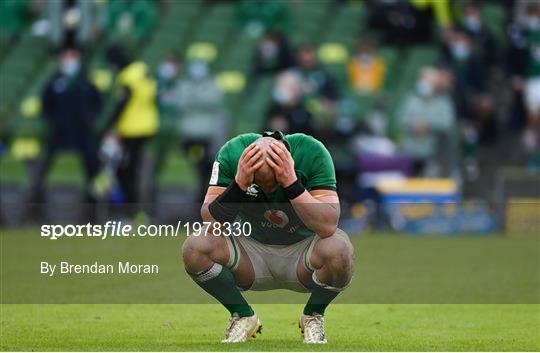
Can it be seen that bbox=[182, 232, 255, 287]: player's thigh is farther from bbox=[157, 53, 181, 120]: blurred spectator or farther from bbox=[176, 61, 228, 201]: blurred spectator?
bbox=[157, 53, 181, 120]: blurred spectator

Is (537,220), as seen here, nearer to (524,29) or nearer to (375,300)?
(524,29)

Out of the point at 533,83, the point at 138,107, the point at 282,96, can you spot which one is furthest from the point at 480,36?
the point at 138,107

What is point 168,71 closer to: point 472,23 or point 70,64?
point 70,64

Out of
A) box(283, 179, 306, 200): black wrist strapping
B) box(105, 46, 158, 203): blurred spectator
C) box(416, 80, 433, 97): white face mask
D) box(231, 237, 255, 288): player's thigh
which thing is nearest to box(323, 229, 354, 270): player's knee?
box(283, 179, 306, 200): black wrist strapping

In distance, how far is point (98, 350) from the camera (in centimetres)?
826

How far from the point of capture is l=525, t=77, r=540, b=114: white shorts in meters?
22.6

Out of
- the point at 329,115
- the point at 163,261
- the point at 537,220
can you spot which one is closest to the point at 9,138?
the point at 329,115

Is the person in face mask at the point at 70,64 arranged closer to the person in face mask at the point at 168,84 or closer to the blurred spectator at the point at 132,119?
the blurred spectator at the point at 132,119

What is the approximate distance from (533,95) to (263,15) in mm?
4295

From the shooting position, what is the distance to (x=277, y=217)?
332 inches

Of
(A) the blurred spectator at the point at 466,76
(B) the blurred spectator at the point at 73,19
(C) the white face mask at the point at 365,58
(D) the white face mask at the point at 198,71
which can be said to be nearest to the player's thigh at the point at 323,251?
(D) the white face mask at the point at 198,71

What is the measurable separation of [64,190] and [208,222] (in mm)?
13020

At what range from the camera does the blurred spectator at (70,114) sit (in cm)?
2144

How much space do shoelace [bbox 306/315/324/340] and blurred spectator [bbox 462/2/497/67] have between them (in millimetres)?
15339
